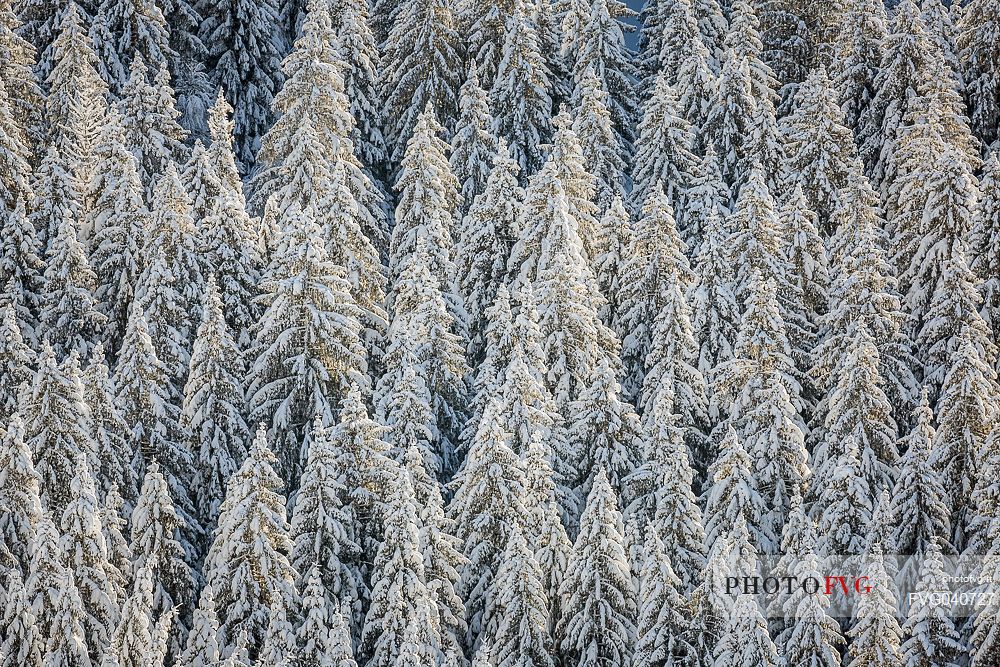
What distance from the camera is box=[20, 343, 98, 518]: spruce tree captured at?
29.1m

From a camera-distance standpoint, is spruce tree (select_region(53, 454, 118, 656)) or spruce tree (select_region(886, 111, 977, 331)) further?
spruce tree (select_region(886, 111, 977, 331))

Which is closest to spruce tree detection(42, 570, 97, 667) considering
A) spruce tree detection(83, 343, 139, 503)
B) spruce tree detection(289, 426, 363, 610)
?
spruce tree detection(83, 343, 139, 503)

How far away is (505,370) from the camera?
30.5 m

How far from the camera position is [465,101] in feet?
133

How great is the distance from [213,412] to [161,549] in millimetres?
3681

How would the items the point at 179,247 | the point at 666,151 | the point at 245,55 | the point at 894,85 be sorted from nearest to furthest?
the point at 179,247, the point at 666,151, the point at 894,85, the point at 245,55

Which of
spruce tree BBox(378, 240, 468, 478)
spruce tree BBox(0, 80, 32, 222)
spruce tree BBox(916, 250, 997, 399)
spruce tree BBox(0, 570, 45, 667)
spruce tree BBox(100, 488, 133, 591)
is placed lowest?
spruce tree BBox(0, 570, 45, 667)

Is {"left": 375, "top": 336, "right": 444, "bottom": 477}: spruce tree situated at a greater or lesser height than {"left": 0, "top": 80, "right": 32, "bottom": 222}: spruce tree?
lesser

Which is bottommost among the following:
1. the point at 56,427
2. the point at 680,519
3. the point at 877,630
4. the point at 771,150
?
the point at 877,630

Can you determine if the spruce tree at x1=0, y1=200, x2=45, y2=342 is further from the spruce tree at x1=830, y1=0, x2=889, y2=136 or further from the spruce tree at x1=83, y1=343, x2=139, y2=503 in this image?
the spruce tree at x1=830, y1=0, x2=889, y2=136

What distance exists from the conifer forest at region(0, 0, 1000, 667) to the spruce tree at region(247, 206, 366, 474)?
0.33 feet

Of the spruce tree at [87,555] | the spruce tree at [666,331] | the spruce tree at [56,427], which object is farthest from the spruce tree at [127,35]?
the spruce tree at [87,555]

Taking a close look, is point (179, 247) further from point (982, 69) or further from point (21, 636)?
point (982, 69)

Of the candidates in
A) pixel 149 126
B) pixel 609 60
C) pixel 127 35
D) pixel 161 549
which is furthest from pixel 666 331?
pixel 127 35
